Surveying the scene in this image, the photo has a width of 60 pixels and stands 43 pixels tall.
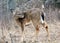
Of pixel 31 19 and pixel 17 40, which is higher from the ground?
pixel 31 19

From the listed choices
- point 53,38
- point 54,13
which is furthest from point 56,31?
point 54,13

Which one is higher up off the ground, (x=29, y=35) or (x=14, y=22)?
(x=14, y=22)

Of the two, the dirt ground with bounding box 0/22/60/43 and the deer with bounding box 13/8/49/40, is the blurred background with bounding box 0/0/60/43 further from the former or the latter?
the deer with bounding box 13/8/49/40

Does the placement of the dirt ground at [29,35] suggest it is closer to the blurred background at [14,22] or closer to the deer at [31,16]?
the blurred background at [14,22]

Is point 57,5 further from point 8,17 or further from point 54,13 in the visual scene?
point 8,17

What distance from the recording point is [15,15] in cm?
545

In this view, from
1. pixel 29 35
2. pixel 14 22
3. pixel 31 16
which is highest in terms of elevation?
pixel 31 16

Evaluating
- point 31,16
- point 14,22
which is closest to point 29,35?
point 14,22

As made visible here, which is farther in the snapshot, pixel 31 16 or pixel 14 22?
pixel 14 22

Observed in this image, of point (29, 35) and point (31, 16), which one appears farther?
point (29, 35)

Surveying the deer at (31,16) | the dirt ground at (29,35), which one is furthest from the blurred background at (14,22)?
the deer at (31,16)

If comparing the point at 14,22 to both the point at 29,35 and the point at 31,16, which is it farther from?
the point at 31,16

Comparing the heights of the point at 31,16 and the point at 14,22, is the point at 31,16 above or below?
above

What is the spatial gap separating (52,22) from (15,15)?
109 inches
